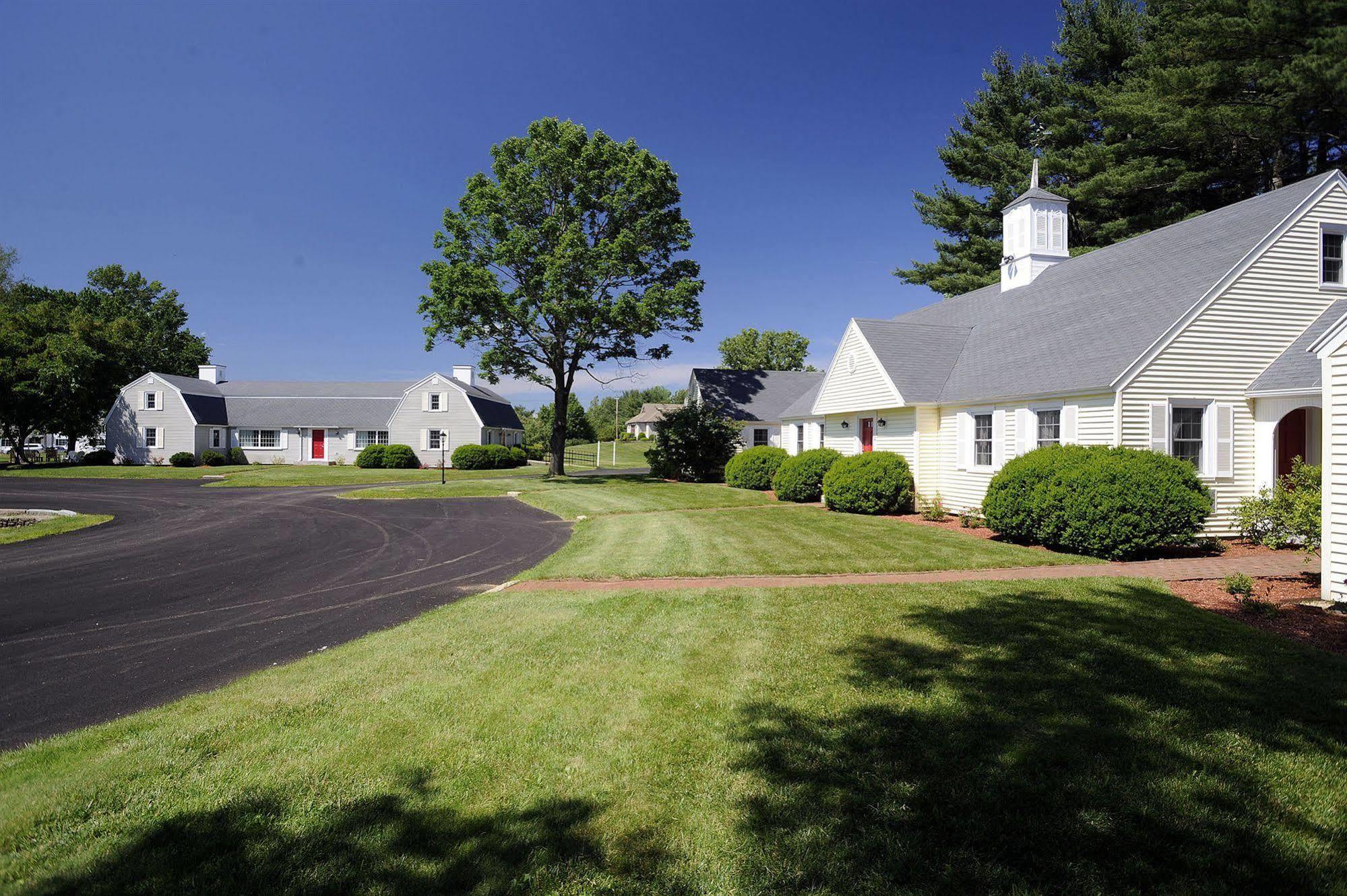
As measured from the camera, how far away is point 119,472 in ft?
120

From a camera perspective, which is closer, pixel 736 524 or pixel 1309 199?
pixel 1309 199

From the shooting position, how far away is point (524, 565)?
37.3 feet

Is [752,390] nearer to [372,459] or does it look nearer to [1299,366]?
[372,459]

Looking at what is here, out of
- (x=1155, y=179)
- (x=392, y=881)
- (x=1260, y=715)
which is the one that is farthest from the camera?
(x=1155, y=179)

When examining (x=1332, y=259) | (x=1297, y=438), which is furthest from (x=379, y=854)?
(x=1332, y=259)

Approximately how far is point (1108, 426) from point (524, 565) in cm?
1201

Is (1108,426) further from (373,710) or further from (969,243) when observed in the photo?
(969,243)

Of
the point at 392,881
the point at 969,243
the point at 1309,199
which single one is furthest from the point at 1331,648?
the point at 969,243

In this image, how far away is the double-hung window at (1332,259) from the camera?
13.8 meters

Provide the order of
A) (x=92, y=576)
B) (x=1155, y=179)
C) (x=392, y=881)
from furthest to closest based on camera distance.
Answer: (x=1155, y=179) < (x=92, y=576) < (x=392, y=881)

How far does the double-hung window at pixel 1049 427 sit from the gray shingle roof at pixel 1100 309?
2.17 feet

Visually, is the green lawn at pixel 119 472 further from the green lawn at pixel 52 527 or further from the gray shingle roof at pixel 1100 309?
the gray shingle roof at pixel 1100 309

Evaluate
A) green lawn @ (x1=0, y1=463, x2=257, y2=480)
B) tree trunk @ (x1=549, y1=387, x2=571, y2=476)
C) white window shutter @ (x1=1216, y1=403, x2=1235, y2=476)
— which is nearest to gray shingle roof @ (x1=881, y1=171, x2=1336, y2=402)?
white window shutter @ (x1=1216, y1=403, x2=1235, y2=476)

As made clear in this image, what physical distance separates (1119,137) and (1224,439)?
22.5 metres
